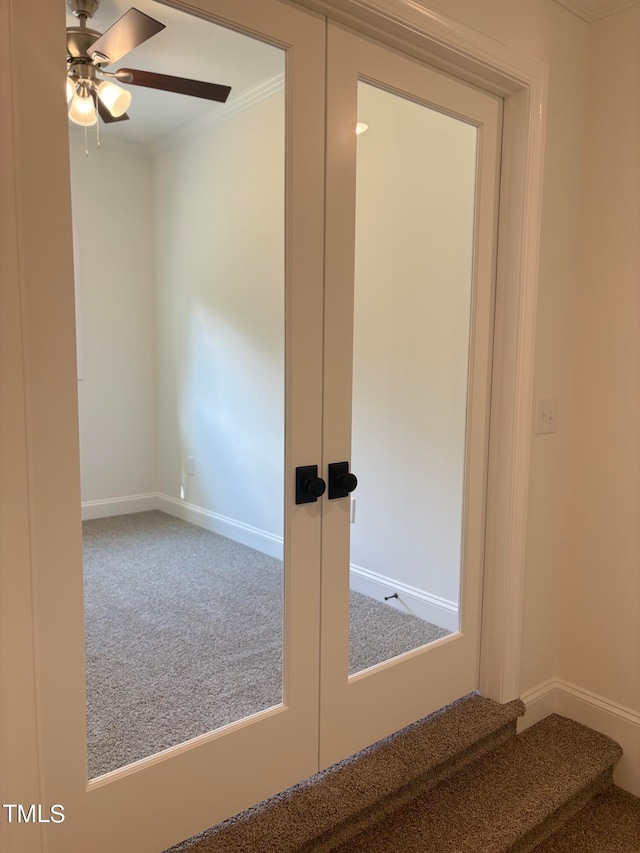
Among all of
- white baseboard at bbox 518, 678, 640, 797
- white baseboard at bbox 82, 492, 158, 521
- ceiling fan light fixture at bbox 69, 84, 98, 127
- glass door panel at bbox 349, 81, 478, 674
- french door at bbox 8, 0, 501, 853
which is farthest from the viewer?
white baseboard at bbox 518, 678, 640, 797

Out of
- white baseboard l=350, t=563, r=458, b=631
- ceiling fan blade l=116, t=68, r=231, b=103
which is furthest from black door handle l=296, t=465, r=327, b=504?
ceiling fan blade l=116, t=68, r=231, b=103

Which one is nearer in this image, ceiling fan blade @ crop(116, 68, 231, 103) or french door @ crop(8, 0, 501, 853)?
french door @ crop(8, 0, 501, 853)

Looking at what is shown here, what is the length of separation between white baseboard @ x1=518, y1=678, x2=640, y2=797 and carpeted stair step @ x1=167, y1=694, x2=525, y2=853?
174 mm

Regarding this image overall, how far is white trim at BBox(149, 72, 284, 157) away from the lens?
1.51 m

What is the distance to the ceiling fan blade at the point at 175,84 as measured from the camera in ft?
5.63

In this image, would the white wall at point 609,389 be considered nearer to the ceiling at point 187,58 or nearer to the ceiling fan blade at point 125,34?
the ceiling at point 187,58

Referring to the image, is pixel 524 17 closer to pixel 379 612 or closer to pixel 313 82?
pixel 313 82

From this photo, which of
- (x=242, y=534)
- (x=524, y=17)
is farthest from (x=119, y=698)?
(x=524, y=17)

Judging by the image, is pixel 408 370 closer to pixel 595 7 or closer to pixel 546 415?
pixel 546 415

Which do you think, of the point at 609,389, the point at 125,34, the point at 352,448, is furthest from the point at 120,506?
the point at 609,389

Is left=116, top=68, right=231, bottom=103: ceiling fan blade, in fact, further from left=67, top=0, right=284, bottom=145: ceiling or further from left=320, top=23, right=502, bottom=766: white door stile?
left=320, top=23, right=502, bottom=766: white door stile

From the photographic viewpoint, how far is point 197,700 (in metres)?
1.77

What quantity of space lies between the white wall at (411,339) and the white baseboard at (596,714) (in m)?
0.56

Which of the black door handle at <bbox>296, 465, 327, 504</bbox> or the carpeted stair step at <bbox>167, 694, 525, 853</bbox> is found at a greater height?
the black door handle at <bbox>296, 465, 327, 504</bbox>
